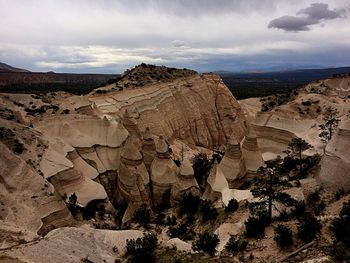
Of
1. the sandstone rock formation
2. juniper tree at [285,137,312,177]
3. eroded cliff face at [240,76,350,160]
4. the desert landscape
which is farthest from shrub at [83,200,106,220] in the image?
eroded cliff face at [240,76,350,160]

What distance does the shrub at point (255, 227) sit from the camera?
16.8 metres

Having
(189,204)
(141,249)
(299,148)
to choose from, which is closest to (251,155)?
(299,148)

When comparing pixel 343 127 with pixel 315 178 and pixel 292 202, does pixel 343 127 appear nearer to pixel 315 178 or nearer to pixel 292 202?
pixel 315 178

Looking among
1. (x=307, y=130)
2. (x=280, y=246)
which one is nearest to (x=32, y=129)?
(x=280, y=246)

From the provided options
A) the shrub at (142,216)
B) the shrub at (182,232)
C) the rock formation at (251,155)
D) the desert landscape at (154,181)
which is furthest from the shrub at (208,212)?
the rock formation at (251,155)

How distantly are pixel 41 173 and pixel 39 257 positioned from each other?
11.6 metres

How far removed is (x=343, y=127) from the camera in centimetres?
2081

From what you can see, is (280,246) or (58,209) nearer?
(280,246)

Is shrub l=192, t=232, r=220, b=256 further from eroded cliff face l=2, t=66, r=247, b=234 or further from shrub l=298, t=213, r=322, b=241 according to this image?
eroded cliff face l=2, t=66, r=247, b=234

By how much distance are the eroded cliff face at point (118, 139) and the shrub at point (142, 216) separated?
986 millimetres

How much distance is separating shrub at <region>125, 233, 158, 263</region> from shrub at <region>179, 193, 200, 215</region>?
7.93 m

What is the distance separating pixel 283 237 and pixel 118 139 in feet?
69.5

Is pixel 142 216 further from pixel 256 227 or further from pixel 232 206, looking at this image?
pixel 256 227

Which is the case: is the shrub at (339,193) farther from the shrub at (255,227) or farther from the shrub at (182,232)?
the shrub at (182,232)
